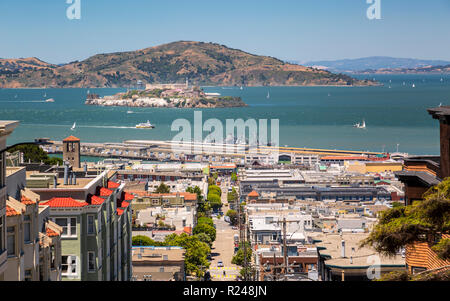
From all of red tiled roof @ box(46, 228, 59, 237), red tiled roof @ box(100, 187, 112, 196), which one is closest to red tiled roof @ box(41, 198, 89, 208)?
red tiled roof @ box(100, 187, 112, 196)

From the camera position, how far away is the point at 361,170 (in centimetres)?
4284

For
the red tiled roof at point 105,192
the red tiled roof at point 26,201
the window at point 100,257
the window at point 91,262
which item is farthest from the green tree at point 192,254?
the red tiled roof at point 26,201

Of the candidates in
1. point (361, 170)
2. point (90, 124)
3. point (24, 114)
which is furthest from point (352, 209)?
point (24, 114)

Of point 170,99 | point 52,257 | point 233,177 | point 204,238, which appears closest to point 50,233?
point 52,257

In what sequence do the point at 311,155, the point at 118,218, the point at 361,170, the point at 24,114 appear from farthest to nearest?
the point at 24,114
the point at 311,155
the point at 361,170
the point at 118,218

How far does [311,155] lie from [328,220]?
1037 inches

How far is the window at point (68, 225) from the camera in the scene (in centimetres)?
730

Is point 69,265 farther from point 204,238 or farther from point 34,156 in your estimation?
point 204,238

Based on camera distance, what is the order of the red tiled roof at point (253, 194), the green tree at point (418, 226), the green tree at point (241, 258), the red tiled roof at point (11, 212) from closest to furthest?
1. the green tree at point (418, 226)
2. the red tiled roof at point (11, 212)
3. the green tree at point (241, 258)
4. the red tiled roof at point (253, 194)

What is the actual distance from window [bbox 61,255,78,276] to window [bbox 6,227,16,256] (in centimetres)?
264

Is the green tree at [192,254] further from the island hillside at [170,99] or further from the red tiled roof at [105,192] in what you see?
the island hillside at [170,99]

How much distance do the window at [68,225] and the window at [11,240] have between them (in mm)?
2617

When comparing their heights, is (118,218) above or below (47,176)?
below
